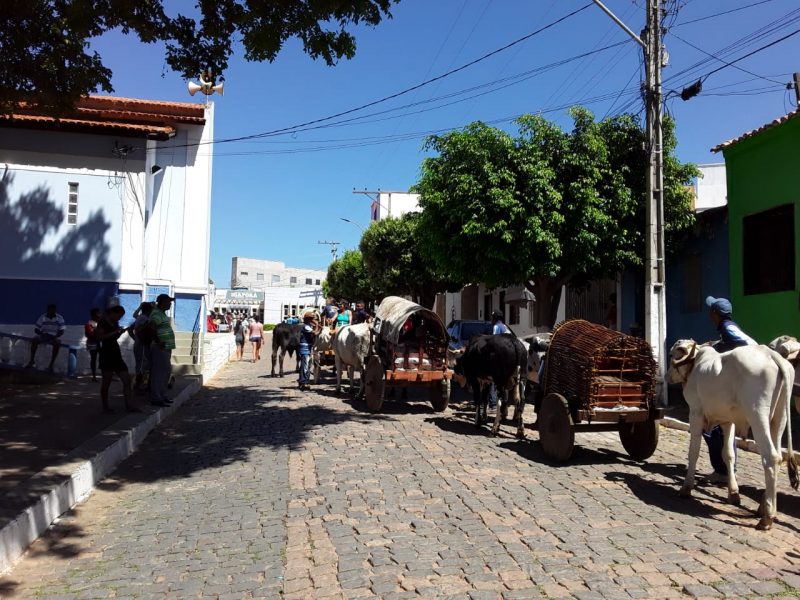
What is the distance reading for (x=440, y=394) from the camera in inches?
436

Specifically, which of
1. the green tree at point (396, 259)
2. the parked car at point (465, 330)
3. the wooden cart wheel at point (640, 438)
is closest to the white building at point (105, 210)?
the parked car at point (465, 330)

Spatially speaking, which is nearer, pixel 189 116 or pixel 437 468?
pixel 437 468

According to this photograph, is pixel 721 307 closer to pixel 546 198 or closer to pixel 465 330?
pixel 546 198

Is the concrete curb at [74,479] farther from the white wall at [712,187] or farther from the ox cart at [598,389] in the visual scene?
the white wall at [712,187]

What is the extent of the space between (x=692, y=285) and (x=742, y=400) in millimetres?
10691

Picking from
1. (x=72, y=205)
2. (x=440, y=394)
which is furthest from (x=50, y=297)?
(x=440, y=394)

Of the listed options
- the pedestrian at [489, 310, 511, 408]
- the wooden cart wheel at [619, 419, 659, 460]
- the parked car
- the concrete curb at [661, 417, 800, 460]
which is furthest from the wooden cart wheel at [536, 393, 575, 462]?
the parked car

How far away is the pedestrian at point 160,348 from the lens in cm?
984

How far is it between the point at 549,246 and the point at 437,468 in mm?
7427

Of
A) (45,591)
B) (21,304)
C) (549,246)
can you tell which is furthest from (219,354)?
(45,591)

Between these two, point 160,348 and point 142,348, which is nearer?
point 160,348

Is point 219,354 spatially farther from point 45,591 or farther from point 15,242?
point 45,591

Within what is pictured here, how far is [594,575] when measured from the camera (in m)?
4.10

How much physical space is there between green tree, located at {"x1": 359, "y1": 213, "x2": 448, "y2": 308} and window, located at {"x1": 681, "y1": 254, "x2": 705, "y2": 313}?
45.4ft
